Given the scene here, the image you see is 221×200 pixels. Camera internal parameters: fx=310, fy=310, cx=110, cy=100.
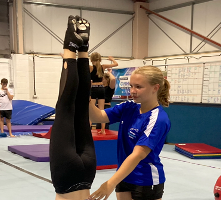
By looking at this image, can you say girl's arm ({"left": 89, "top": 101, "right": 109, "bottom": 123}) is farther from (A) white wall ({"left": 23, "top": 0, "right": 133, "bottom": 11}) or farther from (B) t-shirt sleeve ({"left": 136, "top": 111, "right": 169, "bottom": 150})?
(A) white wall ({"left": 23, "top": 0, "right": 133, "bottom": 11})

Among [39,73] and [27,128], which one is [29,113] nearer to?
[27,128]

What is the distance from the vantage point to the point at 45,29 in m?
10.8

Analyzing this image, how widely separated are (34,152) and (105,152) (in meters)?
1.35

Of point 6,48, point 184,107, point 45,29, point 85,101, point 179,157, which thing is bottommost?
point 179,157

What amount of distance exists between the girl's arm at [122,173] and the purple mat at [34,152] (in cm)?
345

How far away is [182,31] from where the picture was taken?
1063cm

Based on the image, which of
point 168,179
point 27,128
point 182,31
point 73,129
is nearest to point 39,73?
point 27,128

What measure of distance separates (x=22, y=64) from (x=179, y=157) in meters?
6.53

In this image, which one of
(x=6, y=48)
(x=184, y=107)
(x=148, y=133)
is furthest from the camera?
(x=6, y=48)

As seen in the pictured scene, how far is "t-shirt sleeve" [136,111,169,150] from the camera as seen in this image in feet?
5.42

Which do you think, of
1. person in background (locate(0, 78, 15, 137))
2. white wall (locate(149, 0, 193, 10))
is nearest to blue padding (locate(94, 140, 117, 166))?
person in background (locate(0, 78, 15, 137))

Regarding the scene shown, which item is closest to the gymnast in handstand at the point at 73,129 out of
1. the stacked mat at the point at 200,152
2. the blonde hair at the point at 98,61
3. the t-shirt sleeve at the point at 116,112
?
the t-shirt sleeve at the point at 116,112

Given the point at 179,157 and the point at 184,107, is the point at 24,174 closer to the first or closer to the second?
the point at 179,157

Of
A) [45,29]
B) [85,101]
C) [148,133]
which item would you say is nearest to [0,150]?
[85,101]
